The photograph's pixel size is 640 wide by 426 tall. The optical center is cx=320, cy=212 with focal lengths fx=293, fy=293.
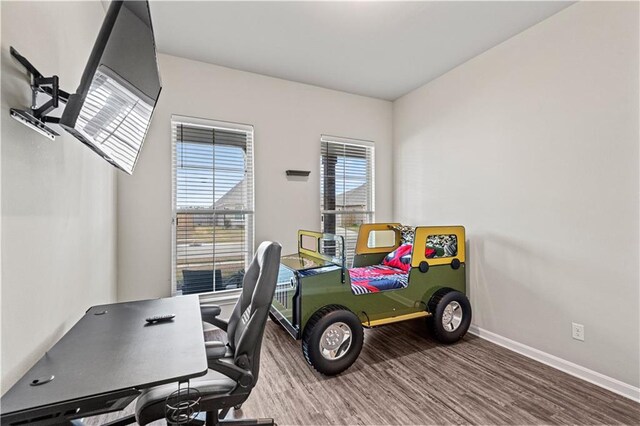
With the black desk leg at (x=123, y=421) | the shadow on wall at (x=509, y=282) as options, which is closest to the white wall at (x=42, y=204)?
the black desk leg at (x=123, y=421)

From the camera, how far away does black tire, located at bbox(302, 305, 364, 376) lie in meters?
2.24

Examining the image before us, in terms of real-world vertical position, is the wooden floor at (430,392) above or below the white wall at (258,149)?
below

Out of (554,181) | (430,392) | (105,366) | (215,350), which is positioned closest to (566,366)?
(430,392)

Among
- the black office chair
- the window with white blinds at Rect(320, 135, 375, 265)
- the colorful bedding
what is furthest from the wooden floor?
the window with white blinds at Rect(320, 135, 375, 265)

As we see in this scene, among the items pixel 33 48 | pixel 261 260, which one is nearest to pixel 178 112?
pixel 33 48

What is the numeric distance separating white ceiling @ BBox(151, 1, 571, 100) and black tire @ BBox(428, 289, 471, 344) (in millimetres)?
2455

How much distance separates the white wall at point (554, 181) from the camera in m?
2.11

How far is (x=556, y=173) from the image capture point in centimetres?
247

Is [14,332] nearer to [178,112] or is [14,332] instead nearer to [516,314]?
[178,112]

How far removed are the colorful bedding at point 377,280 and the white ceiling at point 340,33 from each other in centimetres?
227

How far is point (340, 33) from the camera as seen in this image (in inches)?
106

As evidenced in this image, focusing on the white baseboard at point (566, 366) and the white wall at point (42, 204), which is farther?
the white baseboard at point (566, 366)

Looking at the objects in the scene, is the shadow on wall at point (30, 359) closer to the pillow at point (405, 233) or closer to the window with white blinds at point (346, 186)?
the window with white blinds at point (346, 186)

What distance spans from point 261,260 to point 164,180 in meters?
2.05
